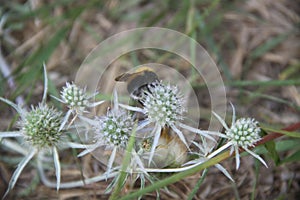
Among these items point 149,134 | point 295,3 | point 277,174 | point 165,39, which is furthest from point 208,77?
point 149,134

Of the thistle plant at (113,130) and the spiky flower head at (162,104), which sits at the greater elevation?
→ the spiky flower head at (162,104)

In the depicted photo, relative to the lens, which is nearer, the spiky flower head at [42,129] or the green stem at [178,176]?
the green stem at [178,176]

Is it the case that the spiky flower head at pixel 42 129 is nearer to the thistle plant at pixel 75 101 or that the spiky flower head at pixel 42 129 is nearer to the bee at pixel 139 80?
the thistle plant at pixel 75 101

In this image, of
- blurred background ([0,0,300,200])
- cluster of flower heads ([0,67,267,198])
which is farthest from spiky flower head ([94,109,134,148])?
blurred background ([0,0,300,200])

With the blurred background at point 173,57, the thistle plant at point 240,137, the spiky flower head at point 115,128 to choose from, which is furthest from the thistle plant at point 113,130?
the blurred background at point 173,57

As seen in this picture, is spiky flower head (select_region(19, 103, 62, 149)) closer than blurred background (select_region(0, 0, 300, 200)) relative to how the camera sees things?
Yes

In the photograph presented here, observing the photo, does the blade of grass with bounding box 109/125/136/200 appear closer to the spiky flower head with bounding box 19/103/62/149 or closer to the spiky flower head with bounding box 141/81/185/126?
the spiky flower head with bounding box 141/81/185/126

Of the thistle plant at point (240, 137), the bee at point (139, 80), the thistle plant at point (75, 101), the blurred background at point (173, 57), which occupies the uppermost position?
the blurred background at point (173, 57)
